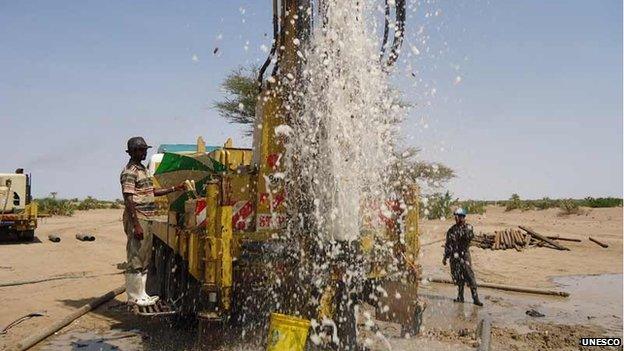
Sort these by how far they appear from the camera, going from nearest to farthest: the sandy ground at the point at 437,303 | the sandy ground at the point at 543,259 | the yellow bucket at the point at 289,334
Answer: the yellow bucket at the point at 289,334
the sandy ground at the point at 437,303
the sandy ground at the point at 543,259

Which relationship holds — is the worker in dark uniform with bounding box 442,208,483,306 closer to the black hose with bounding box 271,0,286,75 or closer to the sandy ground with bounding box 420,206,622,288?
the sandy ground with bounding box 420,206,622,288

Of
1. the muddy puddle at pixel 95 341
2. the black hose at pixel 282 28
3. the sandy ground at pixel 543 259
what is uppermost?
the black hose at pixel 282 28

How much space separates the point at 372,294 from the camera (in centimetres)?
549

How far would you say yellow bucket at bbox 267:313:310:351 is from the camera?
3.93m

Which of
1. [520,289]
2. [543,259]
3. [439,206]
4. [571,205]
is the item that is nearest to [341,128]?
[520,289]

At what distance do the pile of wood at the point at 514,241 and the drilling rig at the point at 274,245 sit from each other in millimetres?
12487

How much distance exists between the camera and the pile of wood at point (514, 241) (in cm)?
1739

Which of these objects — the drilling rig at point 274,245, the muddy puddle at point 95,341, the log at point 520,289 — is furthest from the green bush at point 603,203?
the muddy puddle at point 95,341

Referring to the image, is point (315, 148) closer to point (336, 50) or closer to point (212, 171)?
point (336, 50)

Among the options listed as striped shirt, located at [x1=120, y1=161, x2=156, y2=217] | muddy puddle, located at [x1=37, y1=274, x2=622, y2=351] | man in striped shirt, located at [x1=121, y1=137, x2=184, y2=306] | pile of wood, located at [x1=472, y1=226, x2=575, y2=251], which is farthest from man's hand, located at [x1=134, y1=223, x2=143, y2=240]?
pile of wood, located at [x1=472, y1=226, x2=575, y2=251]

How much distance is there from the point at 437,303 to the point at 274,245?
4537mm

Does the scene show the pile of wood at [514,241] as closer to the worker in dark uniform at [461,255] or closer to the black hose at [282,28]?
the worker in dark uniform at [461,255]

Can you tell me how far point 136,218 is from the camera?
17.9 ft

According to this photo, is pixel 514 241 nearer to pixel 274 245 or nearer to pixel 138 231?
pixel 274 245
